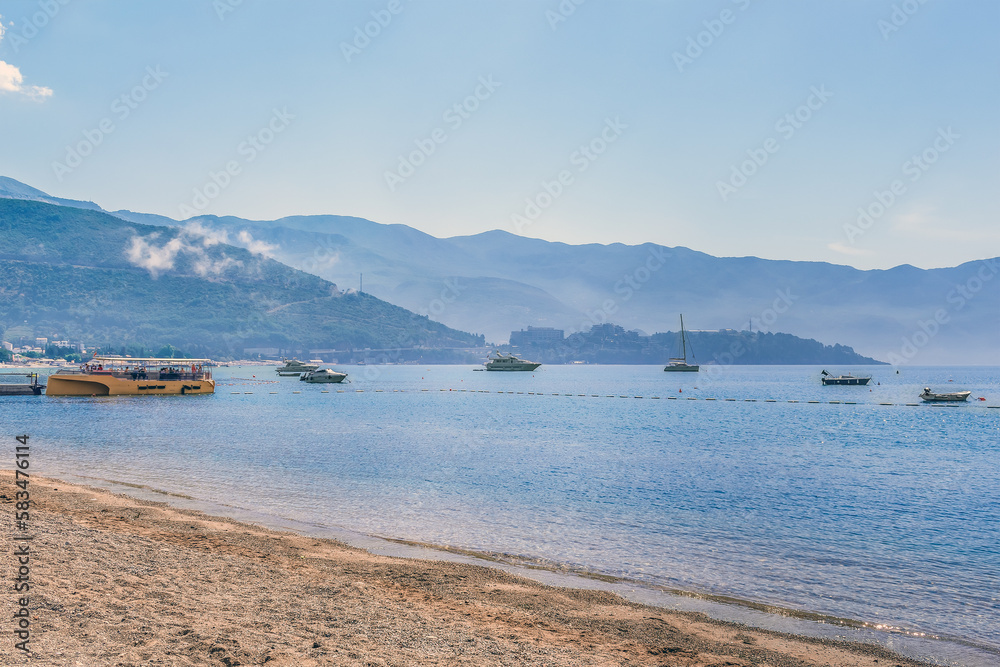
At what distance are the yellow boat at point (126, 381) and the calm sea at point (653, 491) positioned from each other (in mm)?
29520

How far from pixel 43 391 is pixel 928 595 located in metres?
112

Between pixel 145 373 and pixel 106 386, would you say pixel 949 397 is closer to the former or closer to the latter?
pixel 145 373

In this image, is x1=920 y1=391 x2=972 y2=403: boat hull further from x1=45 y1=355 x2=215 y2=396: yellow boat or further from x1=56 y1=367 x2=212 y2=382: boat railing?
x1=56 y1=367 x2=212 y2=382: boat railing

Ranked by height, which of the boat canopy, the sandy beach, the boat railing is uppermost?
the boat canopy

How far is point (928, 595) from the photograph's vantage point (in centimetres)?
1526

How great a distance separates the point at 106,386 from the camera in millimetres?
92312

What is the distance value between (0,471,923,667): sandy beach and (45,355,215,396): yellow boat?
87.4 m

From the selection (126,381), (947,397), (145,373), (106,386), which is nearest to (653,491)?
(126,381)

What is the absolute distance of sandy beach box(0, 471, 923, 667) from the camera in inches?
369

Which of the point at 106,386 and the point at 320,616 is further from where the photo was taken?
the point at 106,386

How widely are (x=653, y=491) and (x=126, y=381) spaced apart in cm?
8844

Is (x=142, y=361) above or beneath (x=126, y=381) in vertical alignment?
above

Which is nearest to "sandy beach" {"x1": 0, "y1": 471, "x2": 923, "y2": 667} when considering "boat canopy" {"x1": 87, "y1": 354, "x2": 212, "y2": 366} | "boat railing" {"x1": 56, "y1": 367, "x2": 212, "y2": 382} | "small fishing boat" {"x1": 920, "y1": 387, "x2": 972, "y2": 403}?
"boat railing" {"x1": 56, "y1": 367, "x2": 212, "y2": 382}

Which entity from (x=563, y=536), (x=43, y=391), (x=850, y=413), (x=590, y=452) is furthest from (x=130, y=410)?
(x=850, y=413)
